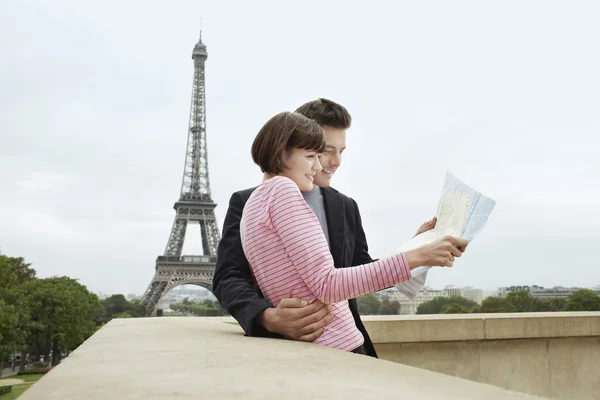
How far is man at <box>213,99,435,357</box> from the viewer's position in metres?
2.02

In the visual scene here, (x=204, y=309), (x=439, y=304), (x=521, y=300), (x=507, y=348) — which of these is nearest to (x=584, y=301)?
(x=521, y=300)

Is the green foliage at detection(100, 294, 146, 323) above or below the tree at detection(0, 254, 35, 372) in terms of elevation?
below

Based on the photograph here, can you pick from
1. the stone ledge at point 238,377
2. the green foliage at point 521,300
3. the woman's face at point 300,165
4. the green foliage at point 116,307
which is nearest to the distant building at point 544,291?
the green foliage at point 521,300

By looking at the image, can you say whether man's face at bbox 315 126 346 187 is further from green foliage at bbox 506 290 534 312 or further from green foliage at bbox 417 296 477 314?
green foliage at bbox 417 296 477 314

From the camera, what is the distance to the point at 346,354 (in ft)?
5.61

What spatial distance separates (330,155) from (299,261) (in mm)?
776

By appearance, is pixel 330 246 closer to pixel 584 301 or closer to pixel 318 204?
pixel 318 204

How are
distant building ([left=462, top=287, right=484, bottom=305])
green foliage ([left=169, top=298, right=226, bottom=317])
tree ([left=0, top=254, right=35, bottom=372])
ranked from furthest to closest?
green foliage ([left=169, top=298, right=226, bottom=317]) → distant building ([left=462, top=287, right=484, bottom=305]) → tree ([left=0, top=254, right=35, bottom=372])

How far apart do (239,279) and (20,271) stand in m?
35.8

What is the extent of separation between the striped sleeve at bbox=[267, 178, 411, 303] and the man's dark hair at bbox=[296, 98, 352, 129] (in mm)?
691

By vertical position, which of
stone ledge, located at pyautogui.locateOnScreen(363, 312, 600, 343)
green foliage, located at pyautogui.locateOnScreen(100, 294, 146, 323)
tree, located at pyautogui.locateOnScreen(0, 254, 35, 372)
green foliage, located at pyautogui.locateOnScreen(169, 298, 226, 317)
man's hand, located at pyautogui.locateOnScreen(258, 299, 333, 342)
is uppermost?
man's hand, located at pyautogui.locateOnScreen(258, 299, 333, 342)

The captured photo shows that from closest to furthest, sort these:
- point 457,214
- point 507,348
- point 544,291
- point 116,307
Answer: point 457,214, point 507,348, point 544,291, point 116,307

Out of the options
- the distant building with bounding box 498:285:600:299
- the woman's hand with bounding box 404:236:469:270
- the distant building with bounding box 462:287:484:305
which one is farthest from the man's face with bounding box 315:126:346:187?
the distant building with bounding box 462:287:484:305

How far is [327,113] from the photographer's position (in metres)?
2.57
